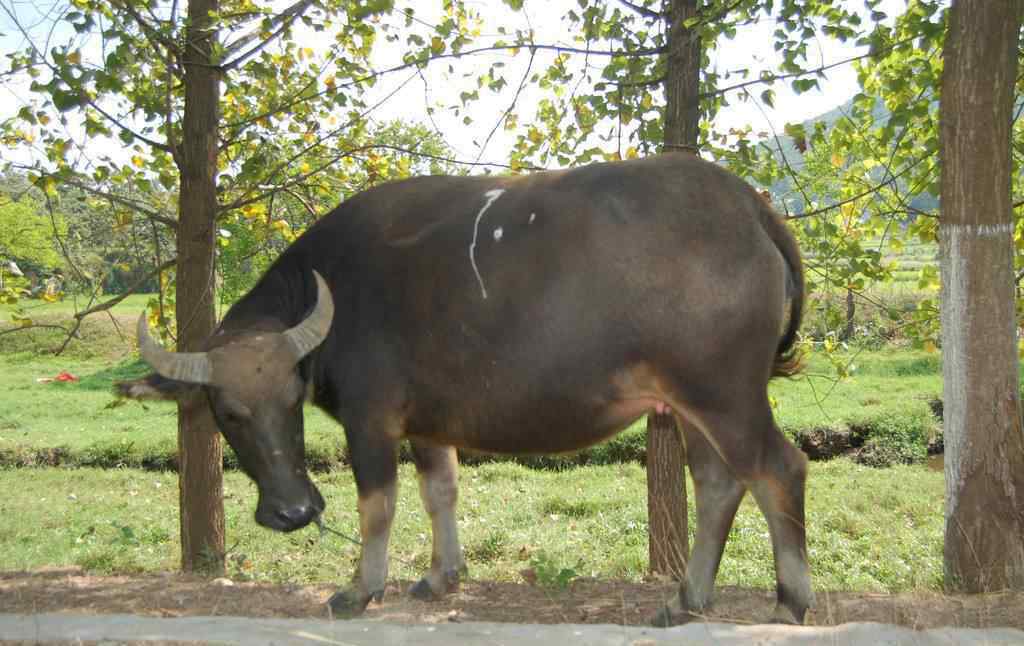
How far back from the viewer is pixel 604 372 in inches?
176

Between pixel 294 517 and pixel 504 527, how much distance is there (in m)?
5.82

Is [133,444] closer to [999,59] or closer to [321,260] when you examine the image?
[321,260]

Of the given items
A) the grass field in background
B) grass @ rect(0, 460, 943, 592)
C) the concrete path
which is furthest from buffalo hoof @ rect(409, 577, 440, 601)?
the concrete path

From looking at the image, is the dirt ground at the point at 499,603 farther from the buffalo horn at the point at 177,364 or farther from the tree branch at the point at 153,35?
the tree branch at the point at 153,35

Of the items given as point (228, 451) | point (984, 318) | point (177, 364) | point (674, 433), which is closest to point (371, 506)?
point (177, 364)

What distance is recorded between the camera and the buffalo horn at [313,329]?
4.86 metres

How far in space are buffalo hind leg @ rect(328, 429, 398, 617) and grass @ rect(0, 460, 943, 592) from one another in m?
1.25

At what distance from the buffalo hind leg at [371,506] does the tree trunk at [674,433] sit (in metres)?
A: 2.06

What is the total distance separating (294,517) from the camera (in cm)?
478

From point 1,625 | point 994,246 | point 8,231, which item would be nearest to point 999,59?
point 994,246

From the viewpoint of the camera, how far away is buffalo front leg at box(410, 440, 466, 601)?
18.5 feet

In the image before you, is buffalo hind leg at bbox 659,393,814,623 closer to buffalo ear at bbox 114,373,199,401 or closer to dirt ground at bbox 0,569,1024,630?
dirt ground at bbox 0,569,1024,630

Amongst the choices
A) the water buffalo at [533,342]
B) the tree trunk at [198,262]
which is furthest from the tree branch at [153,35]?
the water buffalo at [533,342]

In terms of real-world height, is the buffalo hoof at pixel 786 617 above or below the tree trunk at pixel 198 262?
below
